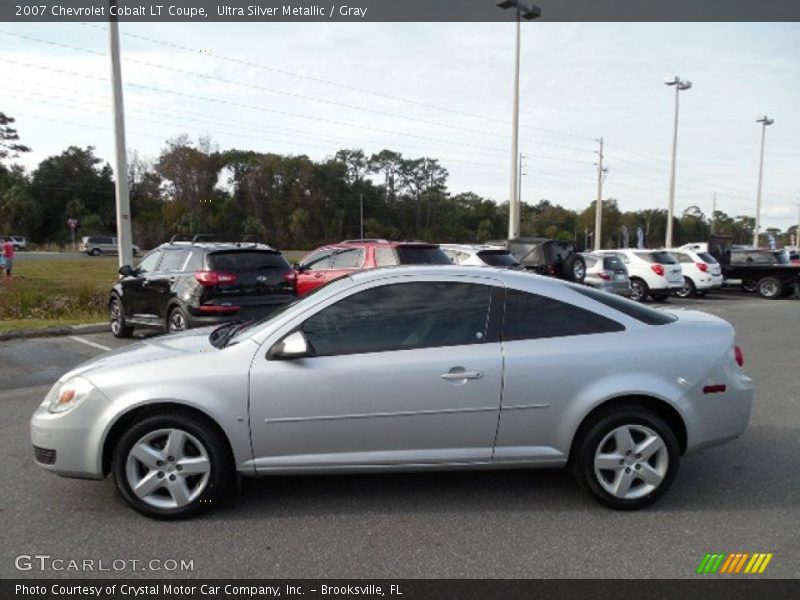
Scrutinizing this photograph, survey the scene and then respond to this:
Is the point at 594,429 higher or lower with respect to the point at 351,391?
lower

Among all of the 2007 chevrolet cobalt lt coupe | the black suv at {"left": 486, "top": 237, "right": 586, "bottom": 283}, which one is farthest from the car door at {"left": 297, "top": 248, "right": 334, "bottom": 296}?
the 2007 chevrolet cobalt lt coupe

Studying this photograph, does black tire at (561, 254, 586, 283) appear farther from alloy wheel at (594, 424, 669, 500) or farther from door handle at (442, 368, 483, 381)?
door handle at (442, 368, 483, 381)

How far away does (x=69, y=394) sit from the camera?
3.70m

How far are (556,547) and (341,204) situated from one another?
8973cm

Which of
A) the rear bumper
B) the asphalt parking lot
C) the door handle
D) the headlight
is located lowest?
the asphalt parking lot

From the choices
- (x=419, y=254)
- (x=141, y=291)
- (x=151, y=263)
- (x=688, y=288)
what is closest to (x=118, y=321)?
(x=141, y=291)


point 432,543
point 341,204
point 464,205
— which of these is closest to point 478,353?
point 432,543

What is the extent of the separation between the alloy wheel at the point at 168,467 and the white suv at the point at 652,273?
54.8ft

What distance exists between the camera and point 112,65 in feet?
43.0

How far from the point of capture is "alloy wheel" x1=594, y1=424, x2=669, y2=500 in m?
3.76

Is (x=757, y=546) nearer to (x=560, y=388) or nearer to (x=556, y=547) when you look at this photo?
(x=556, y=547)

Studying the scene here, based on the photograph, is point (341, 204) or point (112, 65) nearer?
point (112, 65)

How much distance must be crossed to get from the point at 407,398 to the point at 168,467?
1477mm

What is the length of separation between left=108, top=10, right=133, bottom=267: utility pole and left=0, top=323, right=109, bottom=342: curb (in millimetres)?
→ 2131
